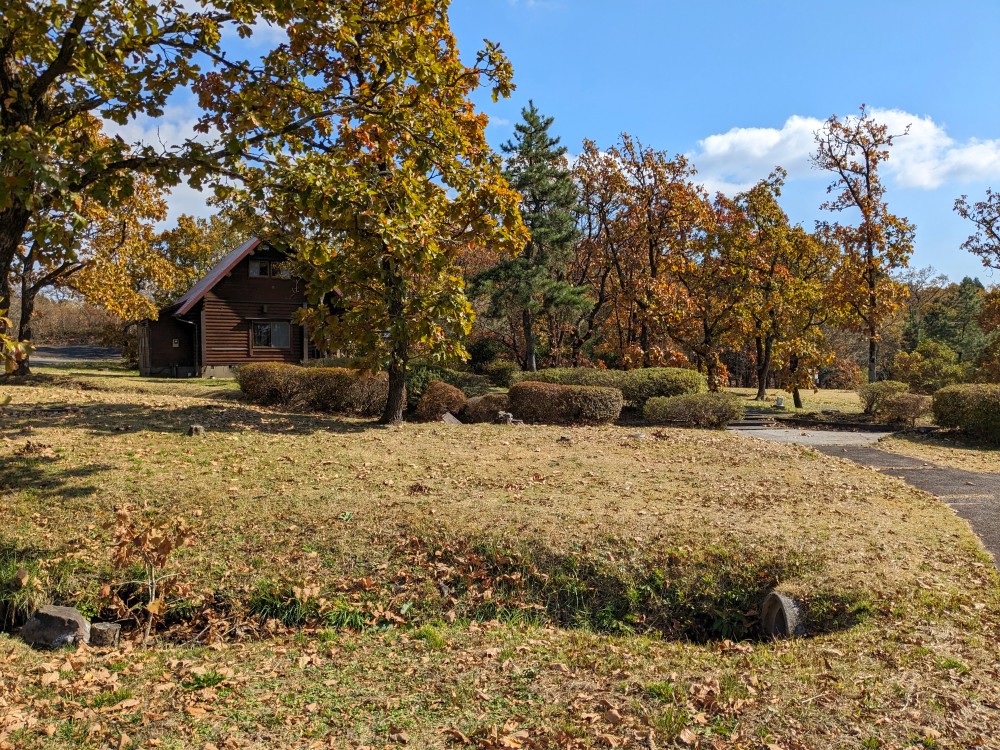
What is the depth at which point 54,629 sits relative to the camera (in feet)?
19.6

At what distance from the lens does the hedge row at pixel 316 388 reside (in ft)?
54.0

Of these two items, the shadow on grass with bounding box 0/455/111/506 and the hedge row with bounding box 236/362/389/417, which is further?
the hedge row with bounding box 236/362/389/417

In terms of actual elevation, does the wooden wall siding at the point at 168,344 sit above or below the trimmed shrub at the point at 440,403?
above

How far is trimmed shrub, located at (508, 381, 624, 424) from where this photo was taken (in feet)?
52.4

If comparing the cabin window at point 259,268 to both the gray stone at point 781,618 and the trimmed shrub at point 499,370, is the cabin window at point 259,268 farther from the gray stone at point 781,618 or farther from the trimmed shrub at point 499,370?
the gray stone at point 781,618

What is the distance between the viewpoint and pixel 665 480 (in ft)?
32.8

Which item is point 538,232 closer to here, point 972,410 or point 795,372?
point 795,372

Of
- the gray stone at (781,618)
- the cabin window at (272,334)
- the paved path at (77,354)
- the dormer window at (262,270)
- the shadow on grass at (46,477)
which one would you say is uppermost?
the dormer window at (262,270)

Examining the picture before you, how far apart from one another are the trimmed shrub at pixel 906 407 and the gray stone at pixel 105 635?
62.7 feet

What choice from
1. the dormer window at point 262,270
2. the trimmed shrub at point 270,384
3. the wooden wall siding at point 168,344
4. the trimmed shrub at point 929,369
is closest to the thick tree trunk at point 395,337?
the trimmed shrub at point 270,384

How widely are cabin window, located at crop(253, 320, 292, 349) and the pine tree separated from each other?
10.8 m

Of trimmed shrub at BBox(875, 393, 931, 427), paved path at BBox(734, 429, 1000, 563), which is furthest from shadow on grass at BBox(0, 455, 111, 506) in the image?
trimmed shrub at BBox(875, 393, 931, 427)

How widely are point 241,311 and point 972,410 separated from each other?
26716mm

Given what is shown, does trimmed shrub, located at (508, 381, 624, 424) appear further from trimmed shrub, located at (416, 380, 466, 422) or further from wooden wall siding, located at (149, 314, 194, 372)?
wooden wall siding, located at (149, 314, 194, 372)
